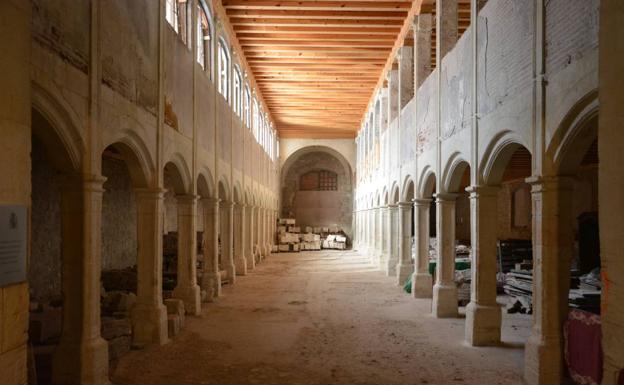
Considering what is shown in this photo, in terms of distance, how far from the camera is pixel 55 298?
1011 cm

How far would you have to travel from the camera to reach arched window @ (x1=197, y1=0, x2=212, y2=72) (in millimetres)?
11477

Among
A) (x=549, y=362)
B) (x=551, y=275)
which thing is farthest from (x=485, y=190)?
(x=549, y=362)

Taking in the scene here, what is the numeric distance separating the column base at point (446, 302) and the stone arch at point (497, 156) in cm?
319

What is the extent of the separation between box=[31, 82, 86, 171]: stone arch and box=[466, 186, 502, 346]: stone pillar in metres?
5.87

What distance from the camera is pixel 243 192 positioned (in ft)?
55.0

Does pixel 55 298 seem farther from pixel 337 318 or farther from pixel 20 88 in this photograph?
pixel 20 88

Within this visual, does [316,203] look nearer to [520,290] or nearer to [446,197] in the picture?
[520,290]

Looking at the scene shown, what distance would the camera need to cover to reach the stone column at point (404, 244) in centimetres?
1438

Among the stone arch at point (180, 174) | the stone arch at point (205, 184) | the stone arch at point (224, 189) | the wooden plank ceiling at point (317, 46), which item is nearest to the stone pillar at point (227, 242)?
the stone arch at point (224, 189)

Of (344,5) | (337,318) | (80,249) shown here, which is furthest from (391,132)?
(80,249)

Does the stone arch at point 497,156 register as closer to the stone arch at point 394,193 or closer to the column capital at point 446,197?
the column capital at point 446,197

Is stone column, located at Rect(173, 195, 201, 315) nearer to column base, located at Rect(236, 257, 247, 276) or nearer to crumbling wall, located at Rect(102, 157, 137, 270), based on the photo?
crumbling wall, located at Rect(102, 157, 137, 270)

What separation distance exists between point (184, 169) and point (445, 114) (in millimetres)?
5342

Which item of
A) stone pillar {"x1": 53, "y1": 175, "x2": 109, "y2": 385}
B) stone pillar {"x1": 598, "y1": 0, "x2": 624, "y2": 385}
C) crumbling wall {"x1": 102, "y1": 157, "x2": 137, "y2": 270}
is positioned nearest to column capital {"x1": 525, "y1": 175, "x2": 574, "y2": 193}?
stone pillar {"x1": 598, "y1": 0, "x2": 624, "y2": 385}
